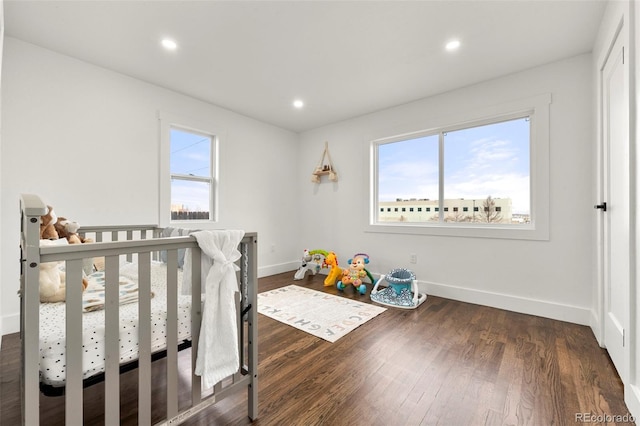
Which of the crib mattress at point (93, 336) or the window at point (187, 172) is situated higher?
the window at point (187, 172)

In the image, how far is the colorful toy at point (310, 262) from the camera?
3.77m

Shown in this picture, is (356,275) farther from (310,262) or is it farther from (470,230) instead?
(470,230)

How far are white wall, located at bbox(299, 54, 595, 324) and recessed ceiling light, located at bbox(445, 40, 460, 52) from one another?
2.60ft

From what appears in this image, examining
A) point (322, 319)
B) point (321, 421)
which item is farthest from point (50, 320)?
point (322, 319)

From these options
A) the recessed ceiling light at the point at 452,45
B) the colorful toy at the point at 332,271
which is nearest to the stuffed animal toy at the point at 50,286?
the colorful toy at the point at 332,271

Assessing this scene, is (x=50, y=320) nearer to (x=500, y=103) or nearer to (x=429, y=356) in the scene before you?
(x=429, y=356)

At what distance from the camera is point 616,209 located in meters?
1.61

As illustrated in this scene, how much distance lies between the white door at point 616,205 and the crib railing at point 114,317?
1819 mm

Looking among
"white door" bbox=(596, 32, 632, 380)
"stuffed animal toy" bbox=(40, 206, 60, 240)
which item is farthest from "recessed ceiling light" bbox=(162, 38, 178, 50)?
"white door" bbox=(596, 32, 632, 380)

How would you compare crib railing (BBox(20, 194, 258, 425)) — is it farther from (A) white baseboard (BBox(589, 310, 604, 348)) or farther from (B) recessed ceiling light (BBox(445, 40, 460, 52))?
(A) white baseboard (BBox(589, 310, 604, 348))

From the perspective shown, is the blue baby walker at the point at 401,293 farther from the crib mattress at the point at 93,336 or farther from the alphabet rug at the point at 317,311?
the crib mattress at the point at 93,336

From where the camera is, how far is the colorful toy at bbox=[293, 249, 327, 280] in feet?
12.4

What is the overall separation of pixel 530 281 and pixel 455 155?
1459mm

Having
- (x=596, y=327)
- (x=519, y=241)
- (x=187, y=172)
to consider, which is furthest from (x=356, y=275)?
(x=187, y=172)
